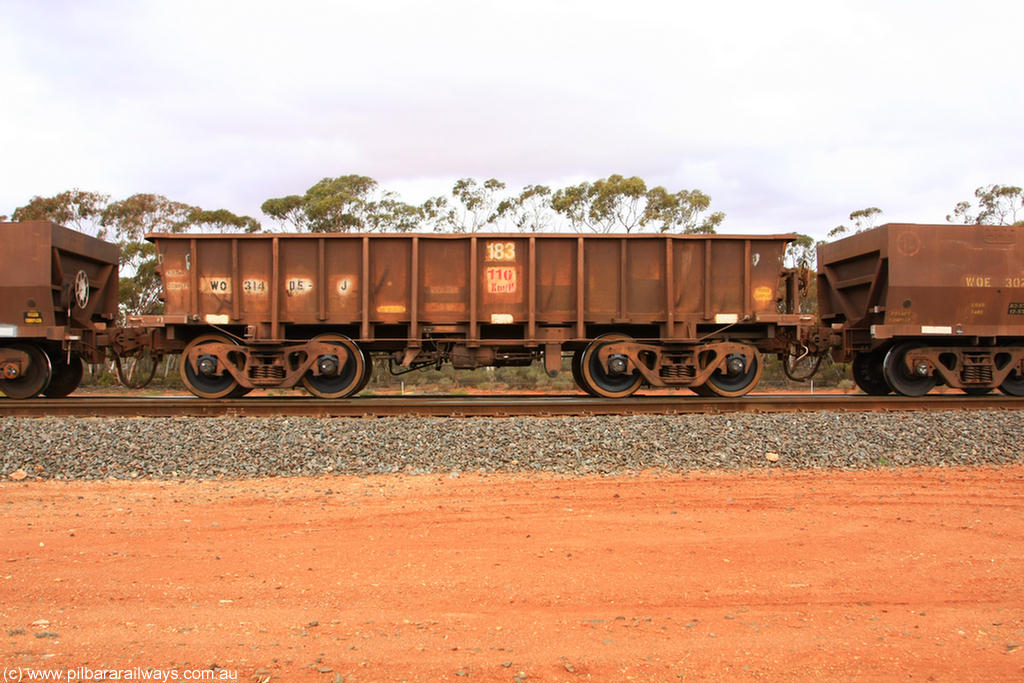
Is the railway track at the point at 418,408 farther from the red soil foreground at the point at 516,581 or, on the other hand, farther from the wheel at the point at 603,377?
the red soil foreground at the point at 516,581

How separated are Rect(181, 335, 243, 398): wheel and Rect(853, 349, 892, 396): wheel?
1139 centimetres

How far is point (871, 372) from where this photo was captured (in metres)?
12.6

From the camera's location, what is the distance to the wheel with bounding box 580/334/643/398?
10.7 m

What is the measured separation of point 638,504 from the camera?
5609mm

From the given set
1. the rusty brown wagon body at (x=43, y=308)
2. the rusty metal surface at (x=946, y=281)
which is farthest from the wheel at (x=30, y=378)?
the rusty metal surface at (x=946, y=281)

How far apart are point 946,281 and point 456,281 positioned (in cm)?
829

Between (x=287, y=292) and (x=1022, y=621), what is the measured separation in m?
10.0

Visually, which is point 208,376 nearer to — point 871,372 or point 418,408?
point 418,408

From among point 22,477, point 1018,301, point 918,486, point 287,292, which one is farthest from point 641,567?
point 1018,301

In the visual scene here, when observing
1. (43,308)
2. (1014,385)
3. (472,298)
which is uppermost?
(472,298)

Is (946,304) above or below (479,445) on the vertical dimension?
above

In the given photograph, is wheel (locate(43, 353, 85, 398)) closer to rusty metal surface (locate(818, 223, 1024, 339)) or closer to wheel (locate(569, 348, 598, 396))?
wheel (locate(569, 348, 598, 396))

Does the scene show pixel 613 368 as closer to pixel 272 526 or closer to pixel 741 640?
pixel 272 526

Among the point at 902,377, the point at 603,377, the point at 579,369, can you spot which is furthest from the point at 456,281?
the point at 902,377
